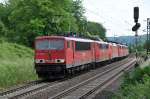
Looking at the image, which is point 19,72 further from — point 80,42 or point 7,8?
point 7,8

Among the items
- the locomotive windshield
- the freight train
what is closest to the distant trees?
the freight train

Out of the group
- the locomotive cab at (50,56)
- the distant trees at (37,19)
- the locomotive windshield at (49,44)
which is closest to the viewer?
the locomotive cab at (50,56)

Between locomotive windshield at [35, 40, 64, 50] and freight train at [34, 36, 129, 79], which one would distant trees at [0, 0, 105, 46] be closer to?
freight train at [34, 36, 129, 79]

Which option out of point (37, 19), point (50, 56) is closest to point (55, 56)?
point (50, 56)

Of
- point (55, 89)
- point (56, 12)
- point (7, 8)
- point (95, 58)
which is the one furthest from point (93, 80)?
point (7, 8)

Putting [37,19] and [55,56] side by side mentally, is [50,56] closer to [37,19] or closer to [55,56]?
[55,56]

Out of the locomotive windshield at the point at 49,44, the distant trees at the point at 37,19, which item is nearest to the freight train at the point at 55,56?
the locomotive windshield at the point at 49,44

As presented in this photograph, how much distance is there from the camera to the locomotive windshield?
30922 mm

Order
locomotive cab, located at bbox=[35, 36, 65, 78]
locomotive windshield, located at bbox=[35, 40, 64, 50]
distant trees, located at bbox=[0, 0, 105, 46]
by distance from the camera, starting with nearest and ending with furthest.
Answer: locomotive cab, located at bbox=[35, 36, 65, 78] → locomotive windshield, located at bbox=[35, 40, 64, 50] → distant trees, located at bbox=[0, 0, 105, 46]

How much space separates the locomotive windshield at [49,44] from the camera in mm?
30922

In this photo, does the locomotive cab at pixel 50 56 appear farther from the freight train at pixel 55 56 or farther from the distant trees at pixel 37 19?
the distant trees at pixel 37 19

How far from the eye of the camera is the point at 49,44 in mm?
31234

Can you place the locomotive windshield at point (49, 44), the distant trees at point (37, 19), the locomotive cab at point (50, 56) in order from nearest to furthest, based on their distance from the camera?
1. the locomotive cab at point (50, 56)
2. the locomotive windshield at point (49, 44)
3. the distant trees at point (37, 19)

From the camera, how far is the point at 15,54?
153 ft
